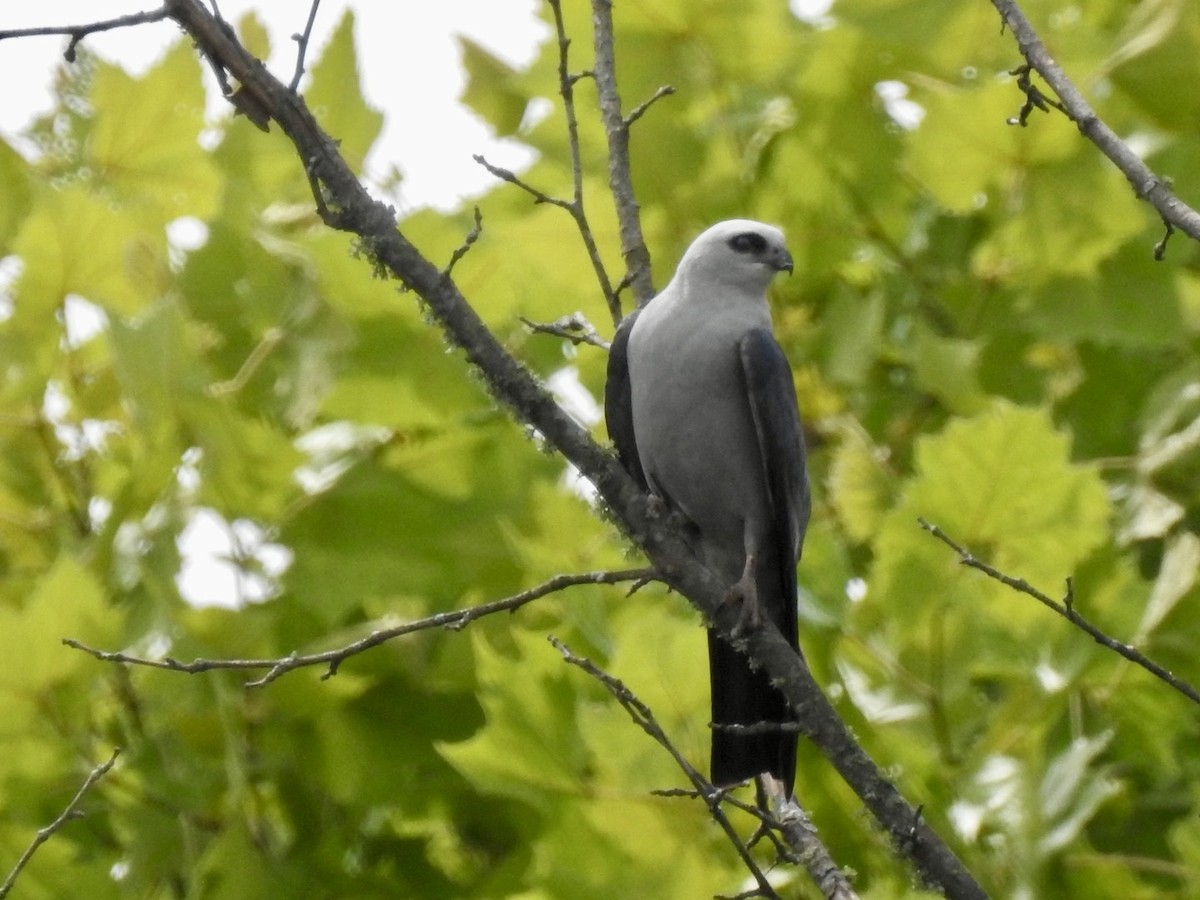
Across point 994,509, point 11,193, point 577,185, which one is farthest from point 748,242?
point 11,193

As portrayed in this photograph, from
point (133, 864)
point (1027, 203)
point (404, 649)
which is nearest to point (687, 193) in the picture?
point (1027, 203)

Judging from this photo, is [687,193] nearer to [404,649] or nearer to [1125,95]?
[1125,95]

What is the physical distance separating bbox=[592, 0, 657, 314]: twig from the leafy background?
25.4 inches

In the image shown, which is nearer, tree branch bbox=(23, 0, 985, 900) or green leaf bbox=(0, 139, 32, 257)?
tree branch bbox=(23, 0, 985, 900)

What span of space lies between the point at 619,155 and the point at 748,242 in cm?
112

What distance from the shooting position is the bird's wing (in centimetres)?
387

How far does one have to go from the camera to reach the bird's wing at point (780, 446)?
387 centimetres

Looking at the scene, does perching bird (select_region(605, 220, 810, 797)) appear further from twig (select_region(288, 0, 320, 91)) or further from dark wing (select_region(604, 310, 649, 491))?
twig (select_region(288, 0, 320, 91))

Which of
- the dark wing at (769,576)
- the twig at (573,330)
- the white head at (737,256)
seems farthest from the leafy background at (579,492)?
the twig at (573,330)

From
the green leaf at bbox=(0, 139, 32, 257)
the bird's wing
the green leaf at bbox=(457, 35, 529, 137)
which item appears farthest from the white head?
the green leaf at bbox=(0, 139, 32, 257)

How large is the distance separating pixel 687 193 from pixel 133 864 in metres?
2.51

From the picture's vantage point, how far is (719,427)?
160 inches

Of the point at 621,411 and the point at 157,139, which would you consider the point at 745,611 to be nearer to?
the point at 621,411

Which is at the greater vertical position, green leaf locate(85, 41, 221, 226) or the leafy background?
green leaf locate(85, 41, 221, 226)
